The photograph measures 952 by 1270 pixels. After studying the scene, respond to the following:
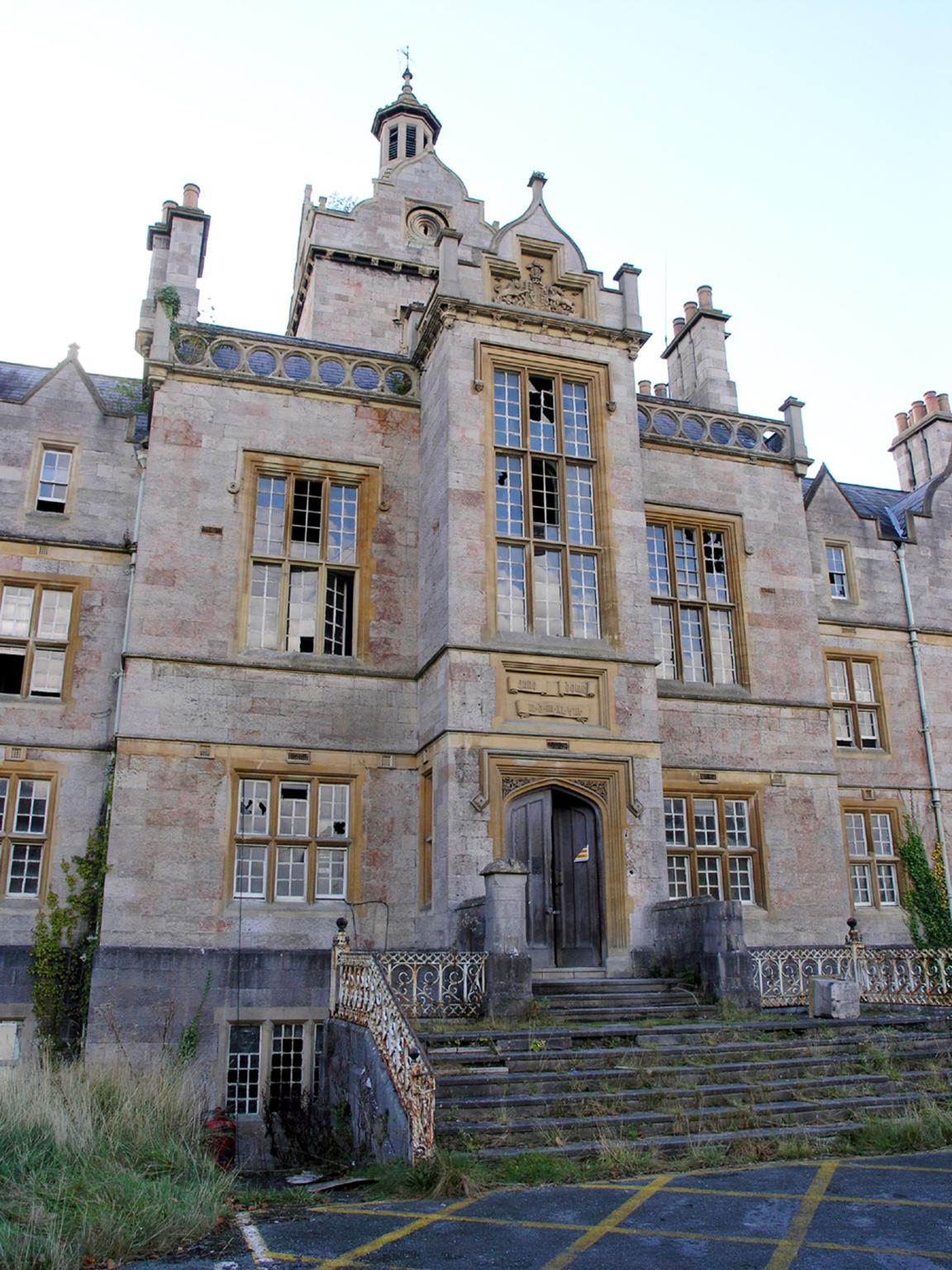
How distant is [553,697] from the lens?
16562 millimetres

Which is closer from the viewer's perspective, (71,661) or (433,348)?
(71,661)

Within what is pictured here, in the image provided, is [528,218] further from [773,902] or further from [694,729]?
[773,902]

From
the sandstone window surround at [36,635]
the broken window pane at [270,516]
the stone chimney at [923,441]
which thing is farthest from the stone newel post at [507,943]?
the stone chimney at [923,441]

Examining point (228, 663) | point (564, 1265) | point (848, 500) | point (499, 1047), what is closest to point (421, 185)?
point (848, 500)

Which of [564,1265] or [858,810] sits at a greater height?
[858,810]

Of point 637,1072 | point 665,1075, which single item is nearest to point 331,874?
point 637,1072

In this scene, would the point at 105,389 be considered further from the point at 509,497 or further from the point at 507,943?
the point at 507,943

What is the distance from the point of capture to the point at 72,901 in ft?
51.9

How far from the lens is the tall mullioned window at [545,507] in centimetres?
1731

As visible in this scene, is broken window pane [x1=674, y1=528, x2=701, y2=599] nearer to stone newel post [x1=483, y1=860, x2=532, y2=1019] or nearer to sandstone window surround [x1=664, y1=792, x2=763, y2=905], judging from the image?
sandstone window surround [x1=664, y1=792, x2=763, y2=905]

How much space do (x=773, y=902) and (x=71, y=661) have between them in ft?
40.7

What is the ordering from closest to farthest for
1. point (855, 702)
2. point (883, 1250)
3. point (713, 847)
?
point (883, 1250) → point (713, 847) → point (855, 702)

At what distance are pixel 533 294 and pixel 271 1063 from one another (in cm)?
1333

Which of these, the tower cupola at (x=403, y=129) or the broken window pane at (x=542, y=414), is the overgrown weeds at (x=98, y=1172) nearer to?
the broken window pane at (x=542, y=414)
